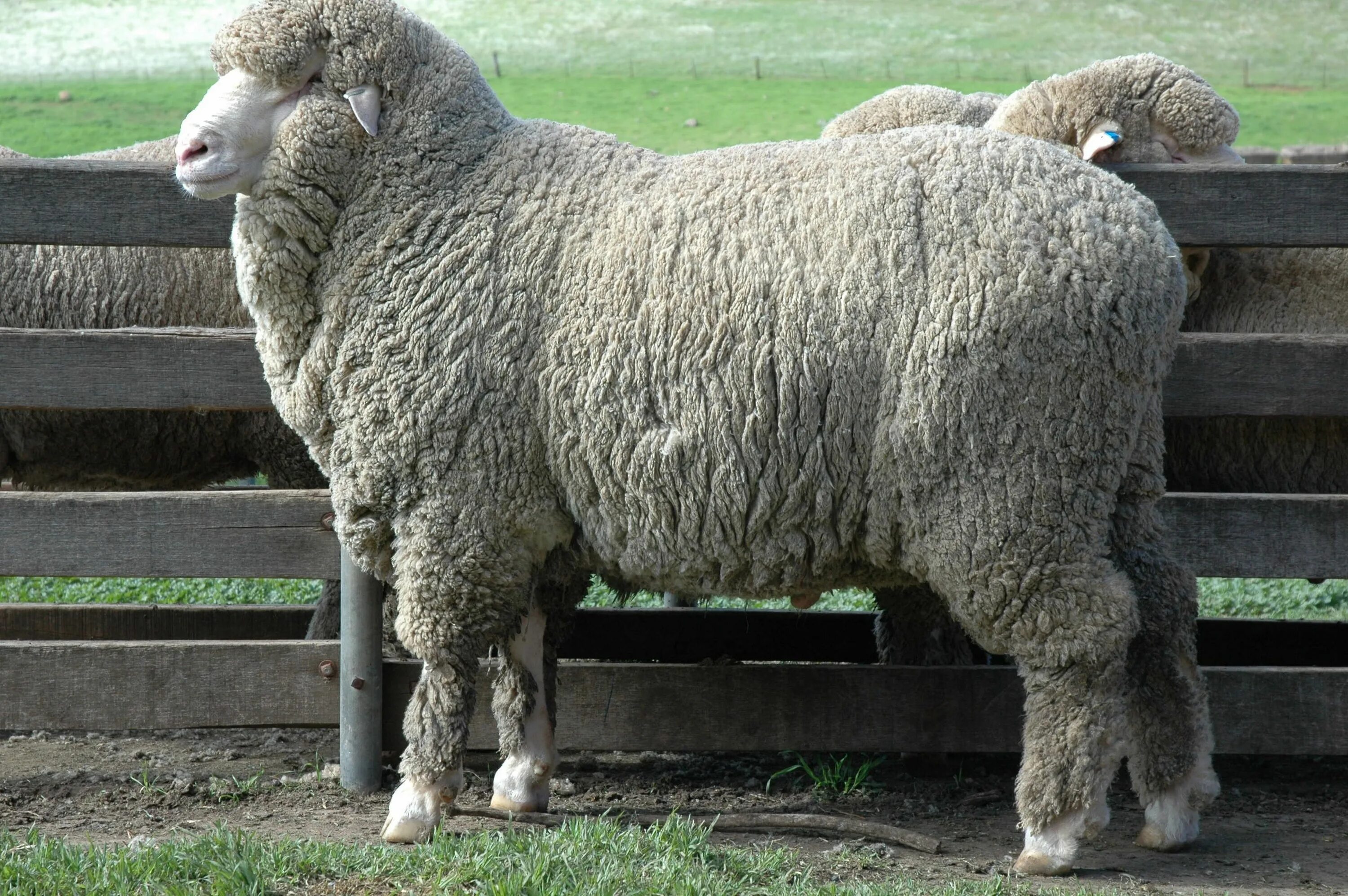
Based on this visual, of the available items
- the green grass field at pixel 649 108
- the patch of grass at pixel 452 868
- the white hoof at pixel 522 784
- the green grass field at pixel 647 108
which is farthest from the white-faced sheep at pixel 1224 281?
the green grass field at pixel 647 108

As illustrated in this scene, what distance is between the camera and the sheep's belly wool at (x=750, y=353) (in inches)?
123

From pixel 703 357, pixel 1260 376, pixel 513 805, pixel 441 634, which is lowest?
pixel 513 805

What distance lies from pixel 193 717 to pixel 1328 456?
3.64 meters

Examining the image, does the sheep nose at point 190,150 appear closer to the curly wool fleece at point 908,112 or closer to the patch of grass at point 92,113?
the curly wool fleece at point 908,112

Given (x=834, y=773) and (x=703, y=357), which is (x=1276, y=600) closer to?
(x=834, y=773)

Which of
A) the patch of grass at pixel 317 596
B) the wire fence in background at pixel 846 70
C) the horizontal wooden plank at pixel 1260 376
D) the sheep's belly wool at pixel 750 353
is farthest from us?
the wire fence in background at pixel 846 70

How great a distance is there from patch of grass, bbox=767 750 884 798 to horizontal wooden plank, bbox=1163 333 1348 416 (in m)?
1.44

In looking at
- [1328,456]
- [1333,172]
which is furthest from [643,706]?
[1333,172]

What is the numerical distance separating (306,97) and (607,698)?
198 cm

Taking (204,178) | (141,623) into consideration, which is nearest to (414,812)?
(204,178)

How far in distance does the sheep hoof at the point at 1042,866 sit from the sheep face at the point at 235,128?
2500mm

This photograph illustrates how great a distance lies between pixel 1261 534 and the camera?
3.95 m

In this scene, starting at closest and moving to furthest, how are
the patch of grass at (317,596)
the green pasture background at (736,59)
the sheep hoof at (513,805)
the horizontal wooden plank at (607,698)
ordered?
the sheep hoof at (513,805)
the horizontal wooden plank at (607,698)
the patch of grass at (317,596)
the green pasture background at (736,59)

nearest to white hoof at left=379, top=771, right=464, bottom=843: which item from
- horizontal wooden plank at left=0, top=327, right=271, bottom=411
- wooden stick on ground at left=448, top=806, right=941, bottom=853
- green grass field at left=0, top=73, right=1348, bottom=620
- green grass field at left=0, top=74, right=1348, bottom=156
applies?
wooden stick on ground at left=448, top=806, right=941, bottom=853
